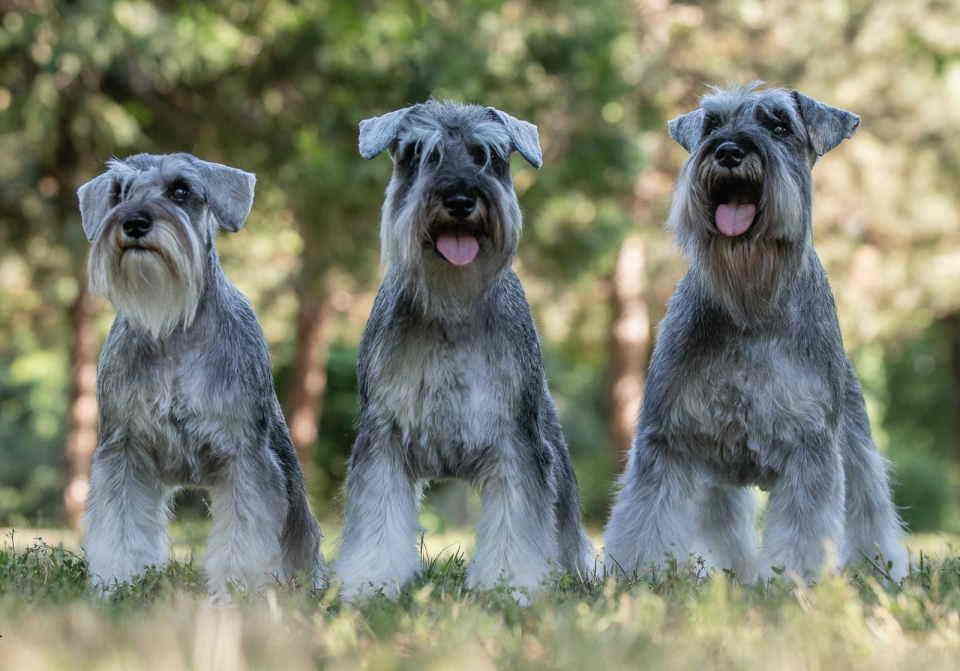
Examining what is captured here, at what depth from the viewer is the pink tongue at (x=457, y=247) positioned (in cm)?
582

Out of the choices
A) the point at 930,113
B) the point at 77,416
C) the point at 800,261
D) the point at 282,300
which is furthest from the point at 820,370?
the point at 930,113

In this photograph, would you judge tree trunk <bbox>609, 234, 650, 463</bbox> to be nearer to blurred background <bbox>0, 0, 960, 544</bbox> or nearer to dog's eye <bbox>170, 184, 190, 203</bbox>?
blurred background <bbox>0, 0, 960, 544</bbox>

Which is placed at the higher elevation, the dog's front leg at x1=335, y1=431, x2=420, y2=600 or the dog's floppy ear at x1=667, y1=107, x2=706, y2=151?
the dog's floppy ear at x1=667, y1=107, x2=706, y2=151

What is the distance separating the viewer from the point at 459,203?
5703 millimetres

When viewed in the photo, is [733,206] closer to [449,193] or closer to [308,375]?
[449,193]

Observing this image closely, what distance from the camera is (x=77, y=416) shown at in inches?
577

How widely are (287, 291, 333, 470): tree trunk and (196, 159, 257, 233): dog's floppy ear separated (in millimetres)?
10184

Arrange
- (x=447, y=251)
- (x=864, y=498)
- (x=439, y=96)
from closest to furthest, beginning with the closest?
(x=447, y=251)
(x=864, y=498)
(x=439, y=96)

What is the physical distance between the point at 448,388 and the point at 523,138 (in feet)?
4.41

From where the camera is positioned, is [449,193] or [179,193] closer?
[449,193]

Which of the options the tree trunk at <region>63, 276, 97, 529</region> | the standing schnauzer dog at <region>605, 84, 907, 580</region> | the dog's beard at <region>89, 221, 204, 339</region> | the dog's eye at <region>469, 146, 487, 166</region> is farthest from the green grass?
the tree trunk at <region>63, 276, 97, 529</region>

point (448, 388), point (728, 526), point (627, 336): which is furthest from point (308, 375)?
point (448, 388)

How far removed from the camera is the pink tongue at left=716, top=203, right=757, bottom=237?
19.8 feet

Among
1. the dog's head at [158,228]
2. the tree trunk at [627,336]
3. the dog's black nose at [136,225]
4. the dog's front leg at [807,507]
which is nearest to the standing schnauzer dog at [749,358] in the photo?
the dog's front leg at [807,507]
